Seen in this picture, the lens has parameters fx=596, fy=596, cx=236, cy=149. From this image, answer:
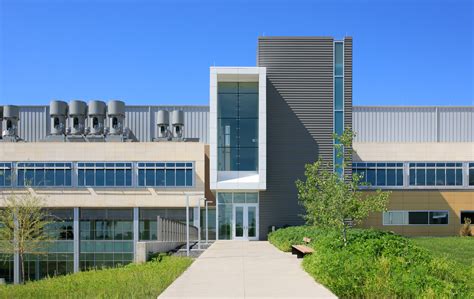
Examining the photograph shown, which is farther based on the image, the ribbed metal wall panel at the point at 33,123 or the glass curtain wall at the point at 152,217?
the ribbed metal wall panel at the point at 33,123

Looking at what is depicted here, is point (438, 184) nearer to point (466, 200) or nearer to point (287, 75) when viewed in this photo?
point (466, 200)

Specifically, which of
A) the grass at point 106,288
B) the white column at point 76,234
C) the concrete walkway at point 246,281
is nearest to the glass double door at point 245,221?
the white column at point 76,234

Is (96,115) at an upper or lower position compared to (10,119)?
upper

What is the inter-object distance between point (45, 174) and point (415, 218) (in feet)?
89.9

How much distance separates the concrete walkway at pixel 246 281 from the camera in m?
13.4

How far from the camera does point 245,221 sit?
40.9m

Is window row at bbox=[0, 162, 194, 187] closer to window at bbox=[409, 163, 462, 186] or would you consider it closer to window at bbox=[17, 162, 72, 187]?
window at bbox=[17, 162, 72, 187]

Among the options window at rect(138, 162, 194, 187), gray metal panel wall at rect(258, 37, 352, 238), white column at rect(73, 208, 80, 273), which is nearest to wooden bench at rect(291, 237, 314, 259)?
gray metal panel wall at rect(258, 37, 352, 238)

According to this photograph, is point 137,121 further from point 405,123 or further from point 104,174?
point 405,123

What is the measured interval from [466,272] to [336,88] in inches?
1071

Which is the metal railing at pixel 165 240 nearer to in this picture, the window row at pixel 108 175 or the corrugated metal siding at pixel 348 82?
the window row at pixel 108 175

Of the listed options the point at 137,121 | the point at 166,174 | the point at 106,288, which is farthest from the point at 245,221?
the point at 106,288

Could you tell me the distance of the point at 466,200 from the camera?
44.6m

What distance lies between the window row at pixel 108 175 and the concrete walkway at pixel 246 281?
1977 cm
